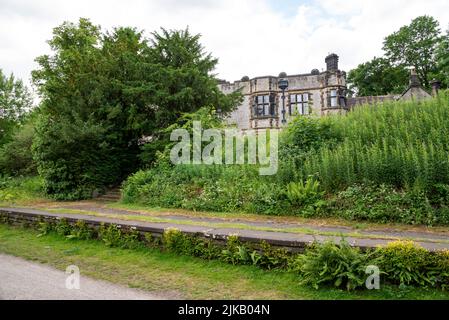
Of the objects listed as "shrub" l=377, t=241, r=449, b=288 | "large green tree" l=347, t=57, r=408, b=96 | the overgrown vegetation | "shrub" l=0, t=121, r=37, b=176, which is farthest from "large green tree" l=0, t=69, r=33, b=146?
"large green tree" l=347, t=57, r=408, b=96

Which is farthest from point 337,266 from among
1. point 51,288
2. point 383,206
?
point 51,288

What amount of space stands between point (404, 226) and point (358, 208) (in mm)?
1143

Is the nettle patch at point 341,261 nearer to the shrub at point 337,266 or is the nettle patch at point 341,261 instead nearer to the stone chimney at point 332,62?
the shrub at point 337,266

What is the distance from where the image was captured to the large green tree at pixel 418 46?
39219 millimetres

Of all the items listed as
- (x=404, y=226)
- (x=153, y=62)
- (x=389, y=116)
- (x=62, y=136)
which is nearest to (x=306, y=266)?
(x=404, y=226)

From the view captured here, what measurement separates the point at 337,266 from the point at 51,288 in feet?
14.5

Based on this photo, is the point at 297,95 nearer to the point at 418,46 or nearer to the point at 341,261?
the point at 418,46

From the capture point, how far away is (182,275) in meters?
5.57

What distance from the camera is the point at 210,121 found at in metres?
14.9

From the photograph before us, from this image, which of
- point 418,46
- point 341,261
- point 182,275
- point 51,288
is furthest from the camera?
point 418,46

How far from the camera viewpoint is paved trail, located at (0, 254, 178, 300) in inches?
186

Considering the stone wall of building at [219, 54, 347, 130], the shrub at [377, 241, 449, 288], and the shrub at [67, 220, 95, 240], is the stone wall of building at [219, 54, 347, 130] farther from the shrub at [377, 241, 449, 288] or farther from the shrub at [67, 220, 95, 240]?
the shrub at [377, 241, 449, 288]

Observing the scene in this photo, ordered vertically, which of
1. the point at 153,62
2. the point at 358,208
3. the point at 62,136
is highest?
the point at 153,62
